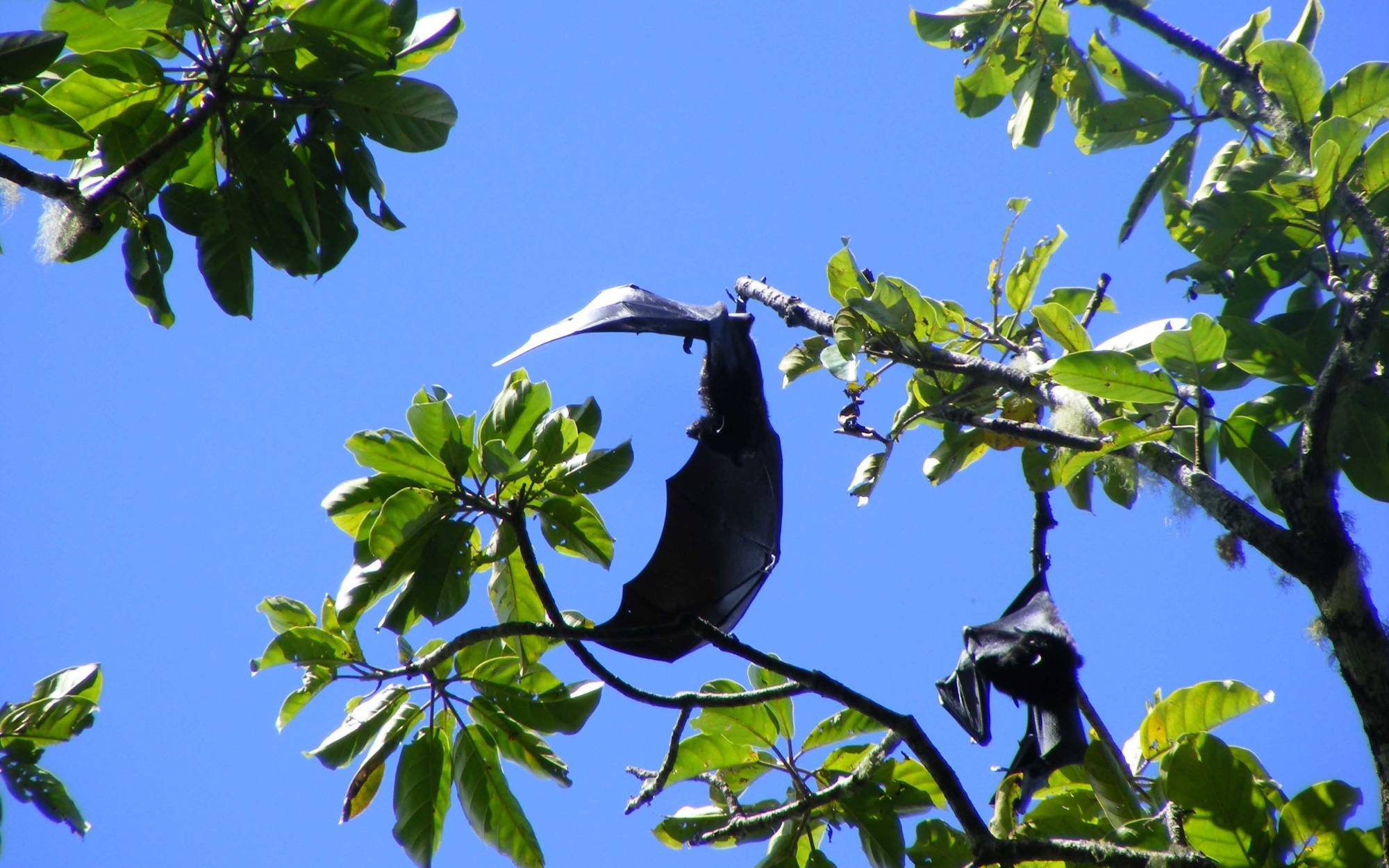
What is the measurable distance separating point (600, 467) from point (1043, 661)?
59.7 inches

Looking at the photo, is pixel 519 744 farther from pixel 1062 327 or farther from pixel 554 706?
pixel 1062 327

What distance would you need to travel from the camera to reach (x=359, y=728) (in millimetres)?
2689

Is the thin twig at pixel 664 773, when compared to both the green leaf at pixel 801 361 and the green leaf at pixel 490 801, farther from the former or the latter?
the green leaf at pixel 801 361

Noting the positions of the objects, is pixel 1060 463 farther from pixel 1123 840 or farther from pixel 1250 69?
pixel 1250 69

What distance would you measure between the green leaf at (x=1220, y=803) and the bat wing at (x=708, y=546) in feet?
4.76

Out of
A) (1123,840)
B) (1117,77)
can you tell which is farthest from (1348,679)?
(1117,77)

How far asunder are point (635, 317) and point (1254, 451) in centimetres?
180

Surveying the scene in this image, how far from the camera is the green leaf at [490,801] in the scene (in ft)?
9.21

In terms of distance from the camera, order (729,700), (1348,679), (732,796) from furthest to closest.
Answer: (732,796)
(729,700)
(1348,679)

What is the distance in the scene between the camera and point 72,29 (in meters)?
2.36

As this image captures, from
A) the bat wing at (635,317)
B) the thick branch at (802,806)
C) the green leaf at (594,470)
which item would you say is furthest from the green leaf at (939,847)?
the bat wing at (635,317)

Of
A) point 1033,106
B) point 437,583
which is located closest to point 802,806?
point 437,583

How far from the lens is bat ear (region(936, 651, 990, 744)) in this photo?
10.4ft

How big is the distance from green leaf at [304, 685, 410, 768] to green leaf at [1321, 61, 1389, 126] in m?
3.26
